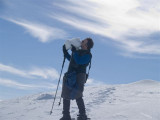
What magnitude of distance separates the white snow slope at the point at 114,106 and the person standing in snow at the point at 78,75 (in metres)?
1.57

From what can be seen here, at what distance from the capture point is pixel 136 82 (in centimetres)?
1808

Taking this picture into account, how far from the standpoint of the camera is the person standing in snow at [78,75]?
8812 millimetres

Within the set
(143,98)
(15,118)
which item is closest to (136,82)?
(143,98)

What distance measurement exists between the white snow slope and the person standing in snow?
157cm

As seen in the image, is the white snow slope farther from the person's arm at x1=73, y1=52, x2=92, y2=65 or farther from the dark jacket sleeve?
the dark jacket sleeve

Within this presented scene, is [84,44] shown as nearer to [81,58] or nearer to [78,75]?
[81,58]

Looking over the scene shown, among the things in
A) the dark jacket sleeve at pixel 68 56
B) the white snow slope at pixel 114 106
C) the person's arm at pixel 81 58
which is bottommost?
the white snow slope at pixel 114 106

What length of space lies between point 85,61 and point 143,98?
5269 millimetres

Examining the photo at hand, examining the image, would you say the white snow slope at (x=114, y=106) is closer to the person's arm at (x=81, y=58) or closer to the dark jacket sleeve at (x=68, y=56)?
the person's arm at (x=81, y=58)

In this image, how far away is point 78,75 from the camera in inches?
352

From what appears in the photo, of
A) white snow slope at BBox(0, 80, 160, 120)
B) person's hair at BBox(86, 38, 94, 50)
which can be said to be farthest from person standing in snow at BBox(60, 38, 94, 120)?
white snow slope at BBox(0, 80, 160, 120)

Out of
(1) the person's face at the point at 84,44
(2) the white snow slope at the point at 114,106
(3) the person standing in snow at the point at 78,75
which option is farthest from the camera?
(2) the white snow slope at the point at 114,106

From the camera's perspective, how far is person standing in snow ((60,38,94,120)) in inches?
347

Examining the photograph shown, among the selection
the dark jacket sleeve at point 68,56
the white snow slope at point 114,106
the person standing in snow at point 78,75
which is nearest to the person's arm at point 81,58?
the person standing in snow at point 78,75
